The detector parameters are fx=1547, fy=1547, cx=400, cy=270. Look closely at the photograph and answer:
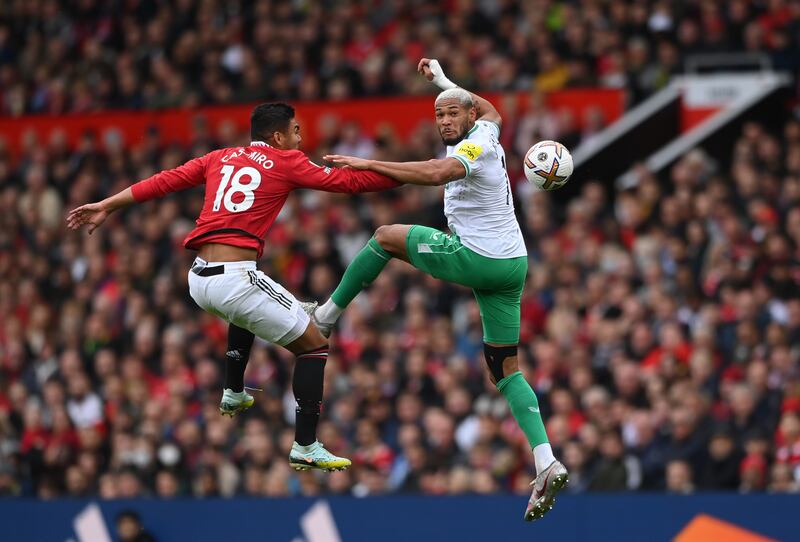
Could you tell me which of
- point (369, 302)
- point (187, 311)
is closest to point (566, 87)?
point (369, 302)

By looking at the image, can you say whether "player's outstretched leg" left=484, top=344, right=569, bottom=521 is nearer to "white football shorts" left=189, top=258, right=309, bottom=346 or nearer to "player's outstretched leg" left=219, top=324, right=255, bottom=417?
"white football shorts" left=189, top=258, right=309, bottom=346

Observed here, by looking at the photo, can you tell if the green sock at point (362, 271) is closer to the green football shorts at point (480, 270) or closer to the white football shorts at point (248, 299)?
the green football shorts at point (480, 270)

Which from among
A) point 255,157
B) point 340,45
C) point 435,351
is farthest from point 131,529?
point 340,45

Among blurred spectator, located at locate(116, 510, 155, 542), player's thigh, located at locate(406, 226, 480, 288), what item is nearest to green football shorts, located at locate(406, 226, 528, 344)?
player's thigh, located at locate(406, 226, 480, 288)

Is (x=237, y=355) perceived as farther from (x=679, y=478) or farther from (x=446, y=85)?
(x=679, y=478)

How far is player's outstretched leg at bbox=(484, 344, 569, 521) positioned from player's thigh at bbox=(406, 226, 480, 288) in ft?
1.84

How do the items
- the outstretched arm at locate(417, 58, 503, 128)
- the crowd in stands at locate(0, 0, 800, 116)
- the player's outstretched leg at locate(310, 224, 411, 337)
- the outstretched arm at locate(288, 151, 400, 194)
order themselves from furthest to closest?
the crowd in stands at locate(0, 0, 800, 116) < the outstretched arm at locate(417, 58, 503, 128) < the player's outstretched leg at locate(310, 224, 411, 337) < the outstretched arm at locate(288, 151, 400, 194)

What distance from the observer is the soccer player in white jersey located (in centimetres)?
978

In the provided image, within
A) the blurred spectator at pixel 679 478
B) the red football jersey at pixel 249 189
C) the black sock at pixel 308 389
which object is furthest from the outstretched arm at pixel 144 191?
the blurred spectator at pixel 679 478

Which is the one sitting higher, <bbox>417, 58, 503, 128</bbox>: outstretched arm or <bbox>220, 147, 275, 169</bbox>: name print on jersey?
A: <bbox>417, 58, 503, 128</bbox>: outstretched arm

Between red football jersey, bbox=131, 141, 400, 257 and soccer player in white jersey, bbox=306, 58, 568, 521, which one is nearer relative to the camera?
red football jersey, bbox=131, 141, 400, 257

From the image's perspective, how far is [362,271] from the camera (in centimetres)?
1025

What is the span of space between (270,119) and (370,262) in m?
1.19

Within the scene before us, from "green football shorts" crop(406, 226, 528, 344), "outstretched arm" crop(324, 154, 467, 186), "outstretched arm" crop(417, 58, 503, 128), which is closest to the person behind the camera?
"outstretched arm" crop(324, 154, 467, 186)
